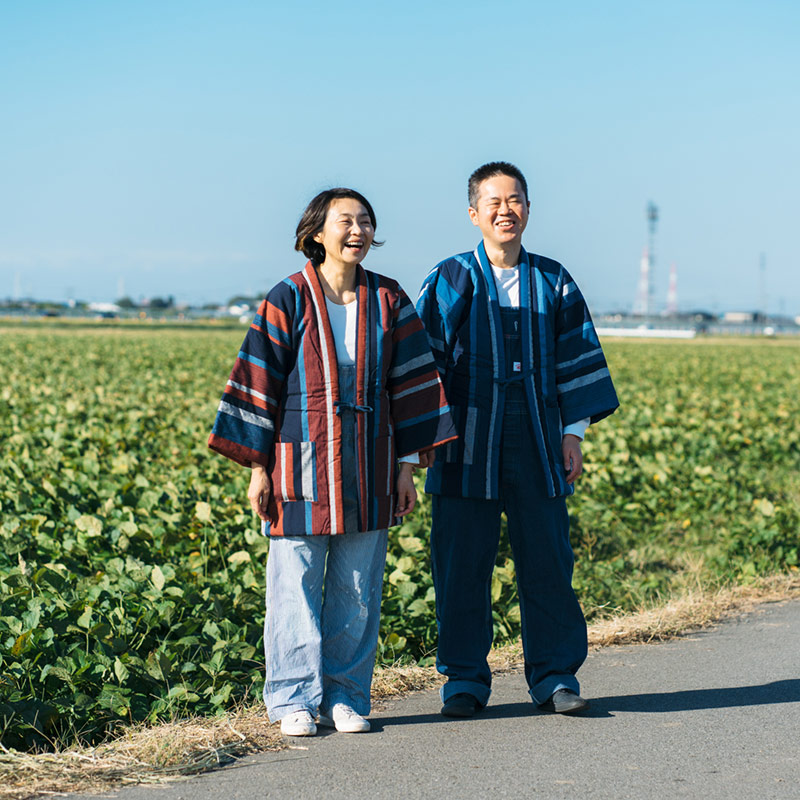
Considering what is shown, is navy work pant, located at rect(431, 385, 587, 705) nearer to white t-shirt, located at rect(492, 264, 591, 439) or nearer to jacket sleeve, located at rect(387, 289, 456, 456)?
white t-shirt, located at rect(492, 264, 591, 439)

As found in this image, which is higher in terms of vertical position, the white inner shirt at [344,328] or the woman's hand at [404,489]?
the white inner shirt at [344,328]

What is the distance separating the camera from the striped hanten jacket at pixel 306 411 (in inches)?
135

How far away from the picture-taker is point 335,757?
128 inches

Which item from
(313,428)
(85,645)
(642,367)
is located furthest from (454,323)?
(642,367)

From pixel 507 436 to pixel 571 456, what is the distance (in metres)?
0.27

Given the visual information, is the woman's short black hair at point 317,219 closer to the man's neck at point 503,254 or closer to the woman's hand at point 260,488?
the man's neck at point 503,254

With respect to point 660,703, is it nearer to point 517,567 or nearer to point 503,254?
point 517,567

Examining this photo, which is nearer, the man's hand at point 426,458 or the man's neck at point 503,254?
the man's hand at point 426,458

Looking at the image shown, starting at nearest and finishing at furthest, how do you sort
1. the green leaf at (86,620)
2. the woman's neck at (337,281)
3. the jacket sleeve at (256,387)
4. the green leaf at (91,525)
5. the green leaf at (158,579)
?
1. the jacket sleeve at (256,387)
2. the woman's neck at (337,281)
3. the green leaf at (86,620)
4. the green leaf at (158,579)
5. the green leaf at (91,525)

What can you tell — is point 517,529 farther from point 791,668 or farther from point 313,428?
point 791,668

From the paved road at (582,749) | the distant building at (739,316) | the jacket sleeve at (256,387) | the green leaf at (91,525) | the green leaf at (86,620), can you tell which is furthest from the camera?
the distant building at (739,316)

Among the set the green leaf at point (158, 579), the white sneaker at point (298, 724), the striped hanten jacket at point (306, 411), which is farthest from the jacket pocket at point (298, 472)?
the green leaf at point (158, 579)

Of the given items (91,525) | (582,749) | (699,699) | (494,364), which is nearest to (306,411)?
(494,364)

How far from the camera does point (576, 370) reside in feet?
12.8
